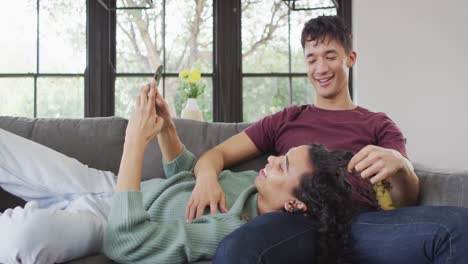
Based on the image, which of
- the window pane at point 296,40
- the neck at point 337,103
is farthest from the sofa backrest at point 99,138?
the window pane at point 296,40

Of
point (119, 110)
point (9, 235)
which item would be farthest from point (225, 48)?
point (9, 235)

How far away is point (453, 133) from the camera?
3.34m

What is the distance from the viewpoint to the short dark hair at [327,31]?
196cm

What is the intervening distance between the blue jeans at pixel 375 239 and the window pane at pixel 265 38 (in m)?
2.31

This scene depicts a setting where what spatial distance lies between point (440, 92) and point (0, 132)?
2680 millimetres

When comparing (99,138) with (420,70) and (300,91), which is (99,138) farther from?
(420,70)

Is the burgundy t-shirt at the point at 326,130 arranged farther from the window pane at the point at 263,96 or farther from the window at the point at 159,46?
the window at the point at 159,46

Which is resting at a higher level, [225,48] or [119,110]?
[225,48]

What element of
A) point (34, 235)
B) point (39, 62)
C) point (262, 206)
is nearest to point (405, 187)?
point (262, 206)

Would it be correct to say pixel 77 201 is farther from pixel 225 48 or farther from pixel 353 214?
pixel 225 48

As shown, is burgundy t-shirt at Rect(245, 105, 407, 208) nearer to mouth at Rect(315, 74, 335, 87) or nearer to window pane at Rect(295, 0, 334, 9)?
mouth at Rect(315, 74, 335, 87)

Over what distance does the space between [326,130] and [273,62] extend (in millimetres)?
1693

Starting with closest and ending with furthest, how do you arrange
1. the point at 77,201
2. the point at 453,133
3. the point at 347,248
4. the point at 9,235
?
the point at 9,235 < the point at 347,248 < the point at 77,201 < the point at 453,133

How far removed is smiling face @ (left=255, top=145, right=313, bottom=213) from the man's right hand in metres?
0.15
